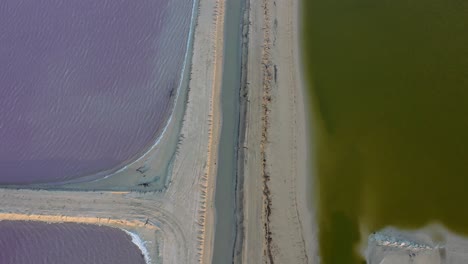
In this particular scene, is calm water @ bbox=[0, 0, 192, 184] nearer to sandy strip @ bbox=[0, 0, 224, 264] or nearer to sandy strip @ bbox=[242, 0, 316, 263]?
sandy strip @ bbox=[0, 0, 224, 264]

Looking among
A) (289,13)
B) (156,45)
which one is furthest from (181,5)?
(289,13)

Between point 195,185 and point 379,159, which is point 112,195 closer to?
point 195,185

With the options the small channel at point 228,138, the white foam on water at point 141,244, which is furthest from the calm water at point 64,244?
the small channel at point 228,138

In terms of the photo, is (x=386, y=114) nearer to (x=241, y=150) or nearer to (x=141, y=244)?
(x=241, y=150)

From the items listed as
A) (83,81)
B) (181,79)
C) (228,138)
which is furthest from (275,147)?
(83,81)

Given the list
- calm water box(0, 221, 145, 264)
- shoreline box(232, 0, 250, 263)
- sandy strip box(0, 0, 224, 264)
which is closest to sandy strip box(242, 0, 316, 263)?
shoreline box(232, 0, 250, 263)

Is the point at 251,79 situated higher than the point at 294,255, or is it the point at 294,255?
the point at 251,79

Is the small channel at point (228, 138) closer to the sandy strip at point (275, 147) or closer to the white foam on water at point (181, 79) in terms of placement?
the sandy strip at point (275, 147)
